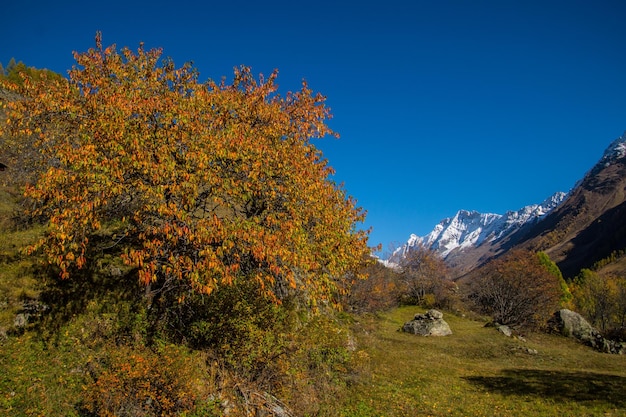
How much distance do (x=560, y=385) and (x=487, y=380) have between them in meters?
4.72

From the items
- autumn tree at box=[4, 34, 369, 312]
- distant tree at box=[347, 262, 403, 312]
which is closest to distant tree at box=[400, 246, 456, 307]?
distant tree at box=[347, 262, 403, 312]

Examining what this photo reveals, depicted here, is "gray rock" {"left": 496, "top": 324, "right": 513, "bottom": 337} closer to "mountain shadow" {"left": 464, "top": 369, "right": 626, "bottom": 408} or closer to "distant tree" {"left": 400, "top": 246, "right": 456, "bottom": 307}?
"mountain shadow" {"left": 464, "top": 369, "right": 626, "bottom": 408}

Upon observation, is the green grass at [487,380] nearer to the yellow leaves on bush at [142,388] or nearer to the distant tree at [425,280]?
the yellow leaves on bush at [142,388]

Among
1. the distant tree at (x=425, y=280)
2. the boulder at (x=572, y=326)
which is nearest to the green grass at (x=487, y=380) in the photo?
the boulder at (x=572, y=326)

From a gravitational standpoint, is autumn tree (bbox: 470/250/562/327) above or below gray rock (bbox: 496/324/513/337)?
above

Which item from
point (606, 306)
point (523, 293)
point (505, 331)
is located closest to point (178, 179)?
point (505, 331)

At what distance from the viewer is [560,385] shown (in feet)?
83.7

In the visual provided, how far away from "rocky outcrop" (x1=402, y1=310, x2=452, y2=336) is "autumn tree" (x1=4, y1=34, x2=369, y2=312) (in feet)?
115

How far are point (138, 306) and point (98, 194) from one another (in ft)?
23.5

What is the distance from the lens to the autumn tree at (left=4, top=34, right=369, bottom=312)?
13.3m

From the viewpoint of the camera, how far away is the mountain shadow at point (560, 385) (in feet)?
74.3

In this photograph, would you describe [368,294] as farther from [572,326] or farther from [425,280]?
[425,280]

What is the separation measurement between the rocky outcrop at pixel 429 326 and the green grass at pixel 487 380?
402 centimetres

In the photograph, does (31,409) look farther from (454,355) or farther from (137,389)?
(454,355)
